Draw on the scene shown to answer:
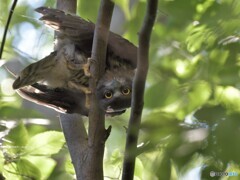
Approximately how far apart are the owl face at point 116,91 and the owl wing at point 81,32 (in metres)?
0.11

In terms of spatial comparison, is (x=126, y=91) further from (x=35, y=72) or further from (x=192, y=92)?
(x=192, y=92)

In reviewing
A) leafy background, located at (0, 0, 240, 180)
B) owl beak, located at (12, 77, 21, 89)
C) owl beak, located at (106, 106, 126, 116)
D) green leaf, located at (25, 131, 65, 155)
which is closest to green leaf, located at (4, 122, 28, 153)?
green leaf, located at (25, 131, 65, 155)

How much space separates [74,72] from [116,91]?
0.31 meters

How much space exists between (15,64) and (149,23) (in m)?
1.58

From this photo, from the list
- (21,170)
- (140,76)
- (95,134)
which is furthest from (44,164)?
(140,76)

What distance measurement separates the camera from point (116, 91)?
2.84 meters

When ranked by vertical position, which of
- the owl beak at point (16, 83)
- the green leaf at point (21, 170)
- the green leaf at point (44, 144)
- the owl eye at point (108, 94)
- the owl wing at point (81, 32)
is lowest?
the green leaf at point (21, 170)

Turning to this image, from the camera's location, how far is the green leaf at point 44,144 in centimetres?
201

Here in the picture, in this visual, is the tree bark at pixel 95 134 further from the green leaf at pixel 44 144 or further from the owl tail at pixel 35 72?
the owl tail at pixel 35 72

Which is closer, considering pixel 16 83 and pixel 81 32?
pixel 16 83

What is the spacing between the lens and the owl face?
2.67 meters

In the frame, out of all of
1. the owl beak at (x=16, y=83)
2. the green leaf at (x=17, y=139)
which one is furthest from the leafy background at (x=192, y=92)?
the owl beak at (x=16, y=83)

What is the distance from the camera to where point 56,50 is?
275cm

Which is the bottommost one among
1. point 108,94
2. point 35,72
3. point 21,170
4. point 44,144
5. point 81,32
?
point 21,170
